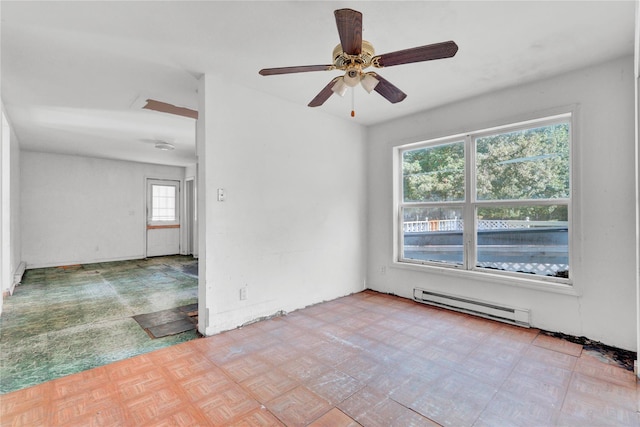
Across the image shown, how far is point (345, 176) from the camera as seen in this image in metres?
4.27

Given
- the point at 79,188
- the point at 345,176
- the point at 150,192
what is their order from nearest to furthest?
the point at 345,176
the point at 79,188
the point at 150,192

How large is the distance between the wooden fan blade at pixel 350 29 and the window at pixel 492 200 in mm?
2388

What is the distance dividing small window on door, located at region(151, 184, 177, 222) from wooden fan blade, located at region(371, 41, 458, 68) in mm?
7550

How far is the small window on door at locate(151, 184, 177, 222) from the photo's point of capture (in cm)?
780

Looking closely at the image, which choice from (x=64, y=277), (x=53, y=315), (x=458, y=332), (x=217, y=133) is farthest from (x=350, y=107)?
(x=64, y=277)

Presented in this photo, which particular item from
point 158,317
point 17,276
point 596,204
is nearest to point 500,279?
point 596,204

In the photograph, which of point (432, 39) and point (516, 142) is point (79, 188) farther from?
point (516, 142)

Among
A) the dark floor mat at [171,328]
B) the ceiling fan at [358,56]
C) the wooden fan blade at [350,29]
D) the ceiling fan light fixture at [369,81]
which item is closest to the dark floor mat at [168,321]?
the dark floor mat at [171,328]

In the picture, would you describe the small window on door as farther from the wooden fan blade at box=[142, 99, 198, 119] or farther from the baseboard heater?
the baseboard heater

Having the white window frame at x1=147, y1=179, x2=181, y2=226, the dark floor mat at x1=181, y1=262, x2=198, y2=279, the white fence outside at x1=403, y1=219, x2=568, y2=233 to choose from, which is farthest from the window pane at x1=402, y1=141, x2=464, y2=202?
the white window frame at x1=147, y1=179, x2=181, y2=226

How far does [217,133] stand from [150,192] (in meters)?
5.83

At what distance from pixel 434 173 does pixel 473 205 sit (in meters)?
0.67

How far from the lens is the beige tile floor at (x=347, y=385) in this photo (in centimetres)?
174

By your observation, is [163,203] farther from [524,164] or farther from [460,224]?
[524,164]
